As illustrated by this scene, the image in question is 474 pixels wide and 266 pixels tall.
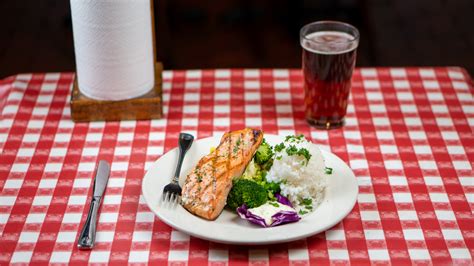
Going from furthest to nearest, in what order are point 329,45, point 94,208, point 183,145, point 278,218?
point 329,45 < point 183,145 < point 94,208 < point 278,218

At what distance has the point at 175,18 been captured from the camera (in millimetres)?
4273

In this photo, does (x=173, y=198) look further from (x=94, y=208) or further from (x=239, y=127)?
(x=239, y=127)

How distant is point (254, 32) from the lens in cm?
434

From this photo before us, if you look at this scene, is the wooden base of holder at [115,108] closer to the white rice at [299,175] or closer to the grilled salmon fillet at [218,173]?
the grilled salmon fillet at [218,173]

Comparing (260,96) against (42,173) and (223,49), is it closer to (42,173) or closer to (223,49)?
(42,173)

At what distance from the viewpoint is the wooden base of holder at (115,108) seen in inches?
90.7

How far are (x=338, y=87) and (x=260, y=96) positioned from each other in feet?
1.00

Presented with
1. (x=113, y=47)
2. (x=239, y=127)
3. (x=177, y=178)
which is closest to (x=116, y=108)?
(x=113, y=47)

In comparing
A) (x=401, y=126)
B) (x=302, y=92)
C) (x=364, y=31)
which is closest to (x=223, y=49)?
(x=364, y=31)

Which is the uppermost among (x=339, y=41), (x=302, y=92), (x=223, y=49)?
(x=339, y=41)

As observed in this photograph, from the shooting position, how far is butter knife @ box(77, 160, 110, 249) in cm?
179

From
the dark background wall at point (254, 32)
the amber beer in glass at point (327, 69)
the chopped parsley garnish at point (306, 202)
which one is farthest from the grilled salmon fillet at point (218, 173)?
the dark background wall at point (254, 32)

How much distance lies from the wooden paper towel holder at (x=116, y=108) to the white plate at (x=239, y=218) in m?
0.34

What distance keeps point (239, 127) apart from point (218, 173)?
0.49m
